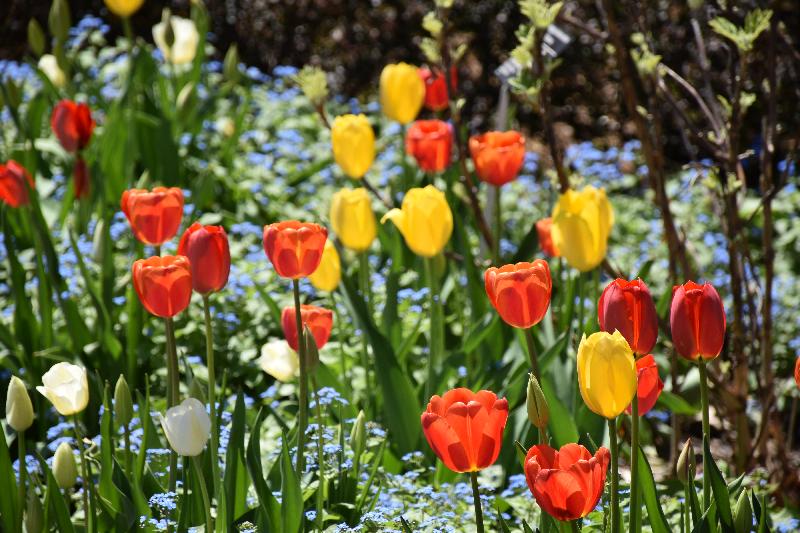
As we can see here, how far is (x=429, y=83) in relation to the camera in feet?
10.3

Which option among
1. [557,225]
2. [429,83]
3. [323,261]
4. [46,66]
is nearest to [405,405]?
[323,261]

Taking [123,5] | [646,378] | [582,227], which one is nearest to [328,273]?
[582,227]

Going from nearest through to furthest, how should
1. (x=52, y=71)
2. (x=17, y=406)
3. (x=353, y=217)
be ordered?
(x=17, y=406) < (x=353, y=217) < (x=52, y=71)

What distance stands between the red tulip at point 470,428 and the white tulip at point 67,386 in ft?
2.10

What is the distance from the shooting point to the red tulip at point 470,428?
1392 millimetres

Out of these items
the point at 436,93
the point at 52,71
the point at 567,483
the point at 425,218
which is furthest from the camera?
the point at 52,71

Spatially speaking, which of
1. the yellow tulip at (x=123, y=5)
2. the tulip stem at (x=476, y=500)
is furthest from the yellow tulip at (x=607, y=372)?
the yellow tulip at (x=123, y=5)

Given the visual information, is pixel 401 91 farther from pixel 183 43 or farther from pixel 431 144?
pixel 183 43

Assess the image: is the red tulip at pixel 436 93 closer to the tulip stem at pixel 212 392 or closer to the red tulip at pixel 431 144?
the red tulip at pixel 431 144

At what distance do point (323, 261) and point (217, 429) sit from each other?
0.50 m

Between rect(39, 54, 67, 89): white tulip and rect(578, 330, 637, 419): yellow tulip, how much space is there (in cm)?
311

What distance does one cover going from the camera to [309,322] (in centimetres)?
195

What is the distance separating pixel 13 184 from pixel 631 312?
1.83 meters

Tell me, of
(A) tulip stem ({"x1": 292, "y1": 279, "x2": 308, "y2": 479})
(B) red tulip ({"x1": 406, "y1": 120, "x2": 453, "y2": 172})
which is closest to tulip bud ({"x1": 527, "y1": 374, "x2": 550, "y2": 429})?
(A) tulip stem ({"x1": 292, "y1": 279, "x2": 308, "y2": 479})
